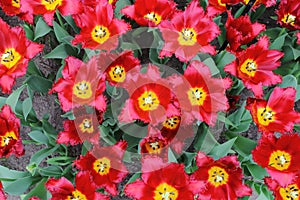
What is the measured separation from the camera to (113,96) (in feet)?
4.65

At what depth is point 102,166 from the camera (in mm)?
1362

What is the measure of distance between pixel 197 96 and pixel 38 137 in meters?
0.53

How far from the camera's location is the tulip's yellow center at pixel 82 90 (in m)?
1.26

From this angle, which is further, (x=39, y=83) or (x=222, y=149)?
(x=39, y=83)

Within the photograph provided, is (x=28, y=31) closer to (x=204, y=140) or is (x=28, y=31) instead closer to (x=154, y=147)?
(x=154, y=147)

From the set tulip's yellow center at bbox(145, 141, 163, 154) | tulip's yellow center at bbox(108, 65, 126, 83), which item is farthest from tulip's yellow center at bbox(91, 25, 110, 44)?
tulip's yellow center at bbox(145, 141, 163, 154)

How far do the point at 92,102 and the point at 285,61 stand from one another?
74cm

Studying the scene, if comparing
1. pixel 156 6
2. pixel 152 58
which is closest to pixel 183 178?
pixel 152 58

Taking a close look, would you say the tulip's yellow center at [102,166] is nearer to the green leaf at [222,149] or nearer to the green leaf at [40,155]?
the green leaf at [40,155]

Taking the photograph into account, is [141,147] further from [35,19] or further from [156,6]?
[35,19]

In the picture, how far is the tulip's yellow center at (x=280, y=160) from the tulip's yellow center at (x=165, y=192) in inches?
11.5

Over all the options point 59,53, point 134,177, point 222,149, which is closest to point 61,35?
point 59,53

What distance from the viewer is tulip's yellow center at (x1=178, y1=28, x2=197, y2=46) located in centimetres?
135

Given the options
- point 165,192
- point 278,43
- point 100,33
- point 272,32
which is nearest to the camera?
point 165,192
